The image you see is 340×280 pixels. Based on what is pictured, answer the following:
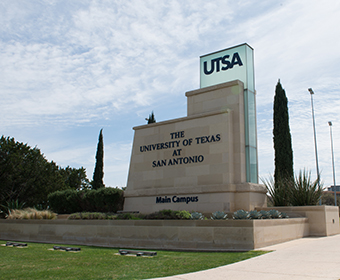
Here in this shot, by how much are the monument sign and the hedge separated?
878mm

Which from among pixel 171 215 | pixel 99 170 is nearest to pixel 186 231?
pixel 171 215

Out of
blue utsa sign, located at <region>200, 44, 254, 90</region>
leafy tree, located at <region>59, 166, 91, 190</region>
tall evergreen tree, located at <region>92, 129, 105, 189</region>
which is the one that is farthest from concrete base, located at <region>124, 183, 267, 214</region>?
leafy tree, located at <region>59, 166, 91, 190</region>

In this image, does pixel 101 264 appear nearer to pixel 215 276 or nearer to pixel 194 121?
pixel 215 276

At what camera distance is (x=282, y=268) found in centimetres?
730

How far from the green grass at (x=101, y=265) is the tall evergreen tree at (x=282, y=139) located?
10.9m

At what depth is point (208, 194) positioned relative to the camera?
656 inches

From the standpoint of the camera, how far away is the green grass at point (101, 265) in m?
7.32

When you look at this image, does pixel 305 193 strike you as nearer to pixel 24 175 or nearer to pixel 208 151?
pixel 208 151

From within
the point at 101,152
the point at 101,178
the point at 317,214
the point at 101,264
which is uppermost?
the point at 101,152

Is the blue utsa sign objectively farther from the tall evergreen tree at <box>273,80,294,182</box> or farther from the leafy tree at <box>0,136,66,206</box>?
the leafy tree at <box>0,136,66,206</box>

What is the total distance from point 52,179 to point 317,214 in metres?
A: 30.7

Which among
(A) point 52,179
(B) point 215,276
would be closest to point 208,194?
(B) point 215,276

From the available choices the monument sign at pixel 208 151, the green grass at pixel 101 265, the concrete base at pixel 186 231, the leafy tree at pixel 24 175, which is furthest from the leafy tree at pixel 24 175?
the green grass at pixel 101 265

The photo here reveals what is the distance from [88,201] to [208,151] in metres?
8.71
